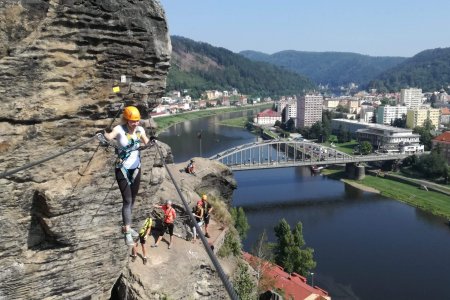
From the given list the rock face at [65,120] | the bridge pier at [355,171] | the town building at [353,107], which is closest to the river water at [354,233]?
the bridge pier at [355,171]

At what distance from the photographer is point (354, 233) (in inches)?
1053

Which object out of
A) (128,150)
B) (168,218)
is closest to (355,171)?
(168,218)

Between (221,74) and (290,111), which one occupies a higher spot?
(221,74)

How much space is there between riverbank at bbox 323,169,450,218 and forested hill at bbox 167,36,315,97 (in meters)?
102

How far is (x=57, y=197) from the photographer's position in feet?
16.4

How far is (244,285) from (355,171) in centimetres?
3686

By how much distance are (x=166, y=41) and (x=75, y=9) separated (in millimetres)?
1250

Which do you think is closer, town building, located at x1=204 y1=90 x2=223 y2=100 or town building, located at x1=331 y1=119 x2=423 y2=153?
town building, located at x1=331 y1=119 x2=423 y2=153

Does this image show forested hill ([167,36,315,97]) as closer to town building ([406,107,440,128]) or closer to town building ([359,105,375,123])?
town building ([359,105,375,123])

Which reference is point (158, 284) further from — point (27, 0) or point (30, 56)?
point (27, 0)

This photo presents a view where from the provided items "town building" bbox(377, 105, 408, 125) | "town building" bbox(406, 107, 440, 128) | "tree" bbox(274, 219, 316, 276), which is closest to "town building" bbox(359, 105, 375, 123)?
"town building" bbox(377, 105, 408, 125)

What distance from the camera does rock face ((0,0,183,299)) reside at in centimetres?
461

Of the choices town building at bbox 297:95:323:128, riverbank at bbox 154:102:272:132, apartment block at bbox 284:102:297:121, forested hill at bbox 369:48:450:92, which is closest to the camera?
town building at bbox 297:95:323:128

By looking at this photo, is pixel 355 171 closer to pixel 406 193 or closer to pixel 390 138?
pixel 406 193
